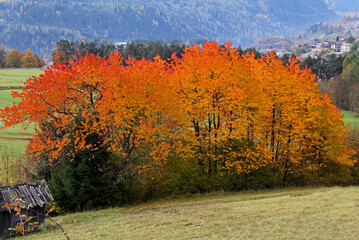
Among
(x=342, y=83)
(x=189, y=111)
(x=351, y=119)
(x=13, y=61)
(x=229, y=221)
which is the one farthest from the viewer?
(x=13, y=61)

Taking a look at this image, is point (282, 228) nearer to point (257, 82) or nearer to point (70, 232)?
point (70, 232)

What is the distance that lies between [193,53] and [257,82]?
24.8 ft

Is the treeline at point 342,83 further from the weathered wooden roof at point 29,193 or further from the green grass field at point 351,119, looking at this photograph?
the weathered wooden roof at point 29,193

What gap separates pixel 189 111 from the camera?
109ft

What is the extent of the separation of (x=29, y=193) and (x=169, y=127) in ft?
46.6

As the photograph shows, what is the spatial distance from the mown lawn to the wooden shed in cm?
160

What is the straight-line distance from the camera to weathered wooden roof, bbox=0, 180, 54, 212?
21.8 metres

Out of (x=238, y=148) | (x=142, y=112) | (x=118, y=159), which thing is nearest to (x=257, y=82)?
(x=238, y=148)

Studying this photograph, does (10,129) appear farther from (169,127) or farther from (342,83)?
(342,83)

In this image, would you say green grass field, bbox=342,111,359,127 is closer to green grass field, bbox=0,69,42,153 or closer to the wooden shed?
green grass field, bbox=0,69,42,153

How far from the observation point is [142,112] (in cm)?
3142

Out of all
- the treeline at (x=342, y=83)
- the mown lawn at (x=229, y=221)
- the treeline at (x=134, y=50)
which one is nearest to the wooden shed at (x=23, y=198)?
the mown lawn at (x=229, y=221)

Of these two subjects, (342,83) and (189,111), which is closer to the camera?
(189,111)

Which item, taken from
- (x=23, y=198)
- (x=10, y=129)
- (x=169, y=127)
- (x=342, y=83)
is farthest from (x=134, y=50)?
(x=23, y=198)
